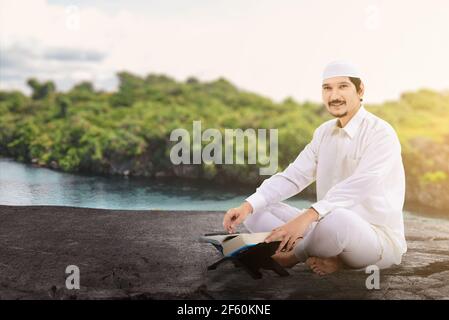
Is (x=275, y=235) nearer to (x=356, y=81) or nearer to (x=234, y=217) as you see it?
(x=234, y=217)

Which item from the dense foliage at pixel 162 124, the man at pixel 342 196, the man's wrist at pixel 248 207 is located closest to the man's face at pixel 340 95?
the man at pixel 342 196

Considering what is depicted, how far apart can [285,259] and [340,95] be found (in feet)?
2.83

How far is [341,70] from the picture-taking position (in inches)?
104

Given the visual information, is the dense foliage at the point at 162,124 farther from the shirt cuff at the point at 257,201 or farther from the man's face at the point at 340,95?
the man's face at the point at 340,95

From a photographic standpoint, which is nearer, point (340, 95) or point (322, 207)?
point (322, 207)

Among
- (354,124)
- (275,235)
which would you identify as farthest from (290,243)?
(354,124)

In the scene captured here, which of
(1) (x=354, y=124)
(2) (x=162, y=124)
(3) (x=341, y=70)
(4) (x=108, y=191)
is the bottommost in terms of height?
(4) (x=108, y=191)

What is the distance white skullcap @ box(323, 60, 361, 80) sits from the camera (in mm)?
2646

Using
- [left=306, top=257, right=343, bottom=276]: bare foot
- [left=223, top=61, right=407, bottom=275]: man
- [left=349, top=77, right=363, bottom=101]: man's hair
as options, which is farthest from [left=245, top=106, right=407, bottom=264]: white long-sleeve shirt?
[left=306, top=257, right=343, bottom=276]: bare foot

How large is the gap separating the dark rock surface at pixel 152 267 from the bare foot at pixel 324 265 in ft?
0.16

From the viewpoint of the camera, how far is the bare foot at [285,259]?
9.29 feet

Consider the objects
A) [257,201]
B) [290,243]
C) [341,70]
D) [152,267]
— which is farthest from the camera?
[152,267]

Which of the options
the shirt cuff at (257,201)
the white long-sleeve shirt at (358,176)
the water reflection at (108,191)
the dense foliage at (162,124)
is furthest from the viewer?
the dense foliage at (162,124)
